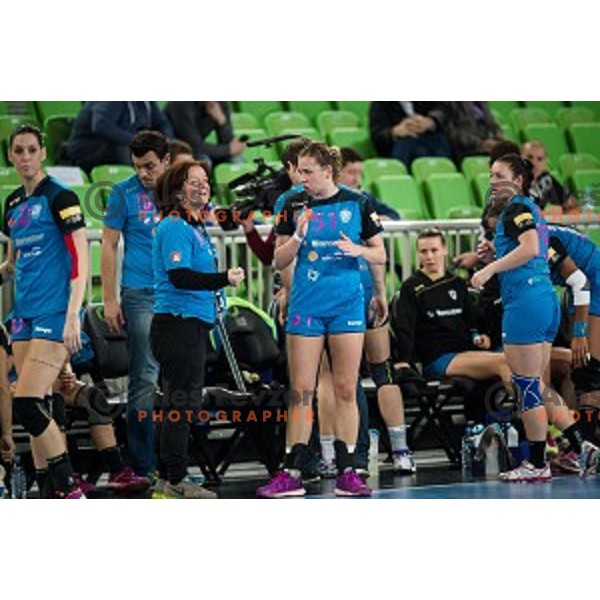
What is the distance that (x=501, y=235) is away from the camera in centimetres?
956

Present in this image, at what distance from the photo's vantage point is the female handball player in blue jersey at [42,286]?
8.73 metres

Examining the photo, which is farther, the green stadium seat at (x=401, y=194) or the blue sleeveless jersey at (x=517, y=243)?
the green stadium seat at (x=401, y=194)

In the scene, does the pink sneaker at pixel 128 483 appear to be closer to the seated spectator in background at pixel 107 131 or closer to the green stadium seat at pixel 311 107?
the seated spectator in background at pixel 107 131

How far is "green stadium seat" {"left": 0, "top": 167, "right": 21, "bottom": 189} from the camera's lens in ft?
37.6

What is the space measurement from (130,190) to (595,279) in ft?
8.57

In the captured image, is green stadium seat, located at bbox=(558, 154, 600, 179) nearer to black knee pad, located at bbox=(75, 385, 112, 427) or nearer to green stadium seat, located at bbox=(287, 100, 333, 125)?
green stadium seat, located at bbox=(287, 100, 333, 125)

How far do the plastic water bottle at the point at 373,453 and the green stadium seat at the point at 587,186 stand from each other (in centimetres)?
325

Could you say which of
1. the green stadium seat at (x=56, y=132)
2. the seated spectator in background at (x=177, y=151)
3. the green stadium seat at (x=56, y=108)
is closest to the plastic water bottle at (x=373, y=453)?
the seated spectator in background at (x=177, y=151)

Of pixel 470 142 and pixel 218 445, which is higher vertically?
pixel 470 142

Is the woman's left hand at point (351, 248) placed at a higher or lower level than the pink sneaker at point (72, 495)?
higher

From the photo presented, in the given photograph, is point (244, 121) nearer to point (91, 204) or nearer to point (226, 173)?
point (226, 173)

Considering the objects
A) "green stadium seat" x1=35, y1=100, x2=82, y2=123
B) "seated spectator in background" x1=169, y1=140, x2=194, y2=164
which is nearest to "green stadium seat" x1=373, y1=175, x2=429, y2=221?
"green stadium seat" x1=35, y1=100, x2=82, y2=123
